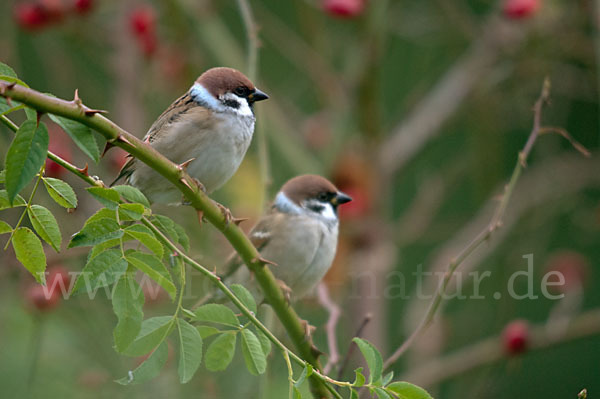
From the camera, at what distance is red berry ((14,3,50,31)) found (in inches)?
156

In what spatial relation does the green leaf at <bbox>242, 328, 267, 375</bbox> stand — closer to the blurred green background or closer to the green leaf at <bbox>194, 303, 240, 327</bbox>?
the green leaf at <bbox>194, 303, 240, 327</bbox>

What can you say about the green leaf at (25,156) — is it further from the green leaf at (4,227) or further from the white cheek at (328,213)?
the white cheek at (328,213)

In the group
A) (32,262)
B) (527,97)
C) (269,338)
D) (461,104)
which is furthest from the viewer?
(527,97)

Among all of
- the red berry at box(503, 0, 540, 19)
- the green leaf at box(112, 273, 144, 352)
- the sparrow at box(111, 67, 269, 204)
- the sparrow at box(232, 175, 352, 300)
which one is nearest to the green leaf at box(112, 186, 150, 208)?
the green leaf at box(112, 273, 144, 352)

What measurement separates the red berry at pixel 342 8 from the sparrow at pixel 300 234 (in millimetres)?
1183

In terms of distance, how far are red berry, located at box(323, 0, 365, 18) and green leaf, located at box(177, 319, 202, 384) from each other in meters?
3.16

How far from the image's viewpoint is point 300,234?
3484 millimetres

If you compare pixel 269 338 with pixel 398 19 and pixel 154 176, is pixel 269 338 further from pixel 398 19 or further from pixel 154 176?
pixel 398 19

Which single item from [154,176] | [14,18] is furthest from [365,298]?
[14,18]

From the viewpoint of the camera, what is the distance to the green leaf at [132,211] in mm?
1405

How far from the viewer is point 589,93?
5.07 metres

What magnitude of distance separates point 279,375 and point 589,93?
2786mm

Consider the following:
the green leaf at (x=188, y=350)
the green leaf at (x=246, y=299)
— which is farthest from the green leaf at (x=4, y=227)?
the green leaf at (x=246, y=299)

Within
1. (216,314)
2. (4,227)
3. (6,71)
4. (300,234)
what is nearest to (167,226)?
(216,314)
